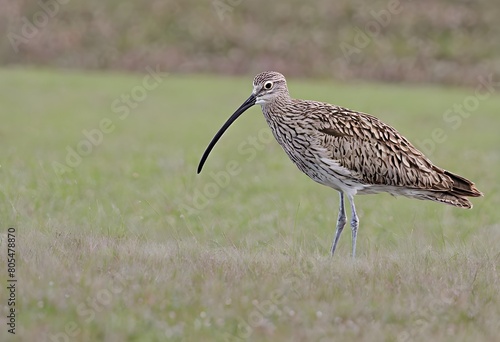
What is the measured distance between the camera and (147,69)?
36.2 metres

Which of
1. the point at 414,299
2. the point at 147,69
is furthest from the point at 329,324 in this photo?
the point at 147,69

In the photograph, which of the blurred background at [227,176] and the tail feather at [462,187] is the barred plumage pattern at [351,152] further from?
the blurred background at [227,176]

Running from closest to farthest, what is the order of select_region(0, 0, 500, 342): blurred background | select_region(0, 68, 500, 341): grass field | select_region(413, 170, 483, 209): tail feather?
select_region(0, 68, 500, 341): grass field < select_region(0, 0, 500, 342): blurred background < select_region(413, 170, 483, 209): tail feather

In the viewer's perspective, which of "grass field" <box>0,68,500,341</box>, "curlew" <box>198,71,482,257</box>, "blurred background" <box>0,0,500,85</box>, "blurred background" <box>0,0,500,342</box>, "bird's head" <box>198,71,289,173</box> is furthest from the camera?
"blurred background" <box>0,0,500,85</box>

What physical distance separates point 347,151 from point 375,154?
1.29ft

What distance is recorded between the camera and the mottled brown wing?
29.6 ft

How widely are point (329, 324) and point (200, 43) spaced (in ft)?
106

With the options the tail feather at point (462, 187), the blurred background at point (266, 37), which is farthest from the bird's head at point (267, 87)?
the blurred background at point (266, 37)

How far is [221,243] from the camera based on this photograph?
942 centimetres

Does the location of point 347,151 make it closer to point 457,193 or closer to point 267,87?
point 267,87

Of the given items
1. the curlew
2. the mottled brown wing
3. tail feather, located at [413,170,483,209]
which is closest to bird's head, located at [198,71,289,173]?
the curlew

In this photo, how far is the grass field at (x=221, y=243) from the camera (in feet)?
19.6

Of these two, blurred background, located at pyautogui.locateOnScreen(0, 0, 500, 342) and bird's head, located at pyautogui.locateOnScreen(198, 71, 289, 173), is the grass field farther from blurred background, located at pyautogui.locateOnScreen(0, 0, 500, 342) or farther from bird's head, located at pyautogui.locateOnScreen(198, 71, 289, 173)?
bird's head, located at pyautogui.locateOnScreen(198, 71, 289, 173)

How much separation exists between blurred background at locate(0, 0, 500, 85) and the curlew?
26.2 metres
